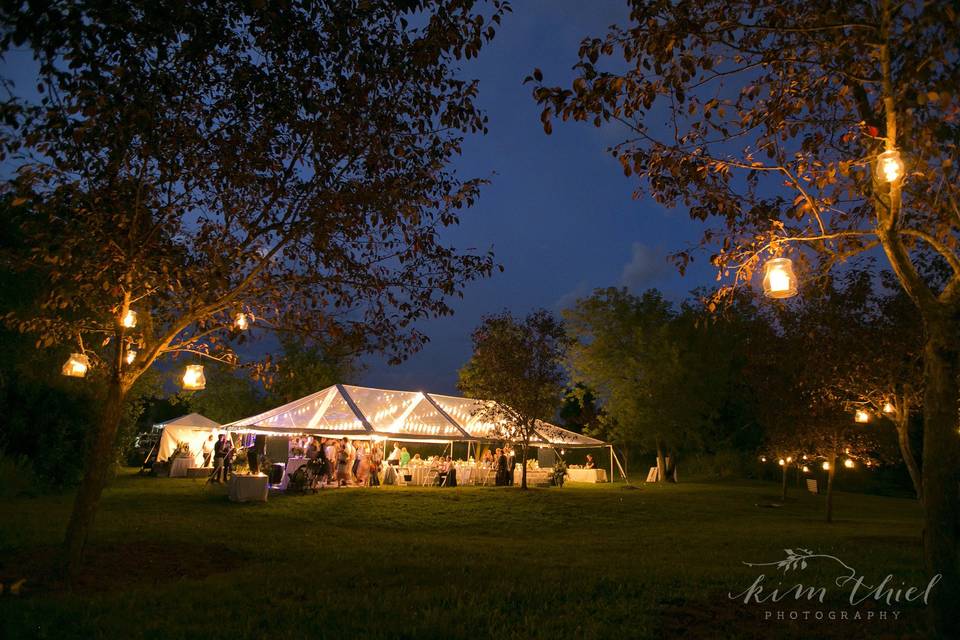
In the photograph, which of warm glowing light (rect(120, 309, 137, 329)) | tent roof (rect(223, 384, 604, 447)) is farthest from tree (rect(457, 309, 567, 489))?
warm glowing light (rect(120, 309, 137, 329))

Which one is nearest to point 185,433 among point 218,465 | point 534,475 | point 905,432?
point 218,465

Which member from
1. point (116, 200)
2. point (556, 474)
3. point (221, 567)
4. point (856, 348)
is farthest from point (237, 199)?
point (556, 474)

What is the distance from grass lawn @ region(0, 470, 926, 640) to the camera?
172 inches

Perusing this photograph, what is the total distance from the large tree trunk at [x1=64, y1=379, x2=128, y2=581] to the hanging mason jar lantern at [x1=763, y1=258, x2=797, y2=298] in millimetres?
5939

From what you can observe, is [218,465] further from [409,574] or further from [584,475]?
[584,475]

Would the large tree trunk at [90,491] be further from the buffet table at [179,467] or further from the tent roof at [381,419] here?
the buffet table at [179,467]

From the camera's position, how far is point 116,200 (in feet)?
18.5

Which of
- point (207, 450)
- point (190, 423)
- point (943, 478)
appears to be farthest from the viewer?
point (190, 423)

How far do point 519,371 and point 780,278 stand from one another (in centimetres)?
1556

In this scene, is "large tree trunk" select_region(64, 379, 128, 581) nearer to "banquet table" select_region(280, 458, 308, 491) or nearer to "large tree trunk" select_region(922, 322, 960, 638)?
"large tree trunk" select_region(922, 322, 960, 638)

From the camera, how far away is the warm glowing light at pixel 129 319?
19.5 feet

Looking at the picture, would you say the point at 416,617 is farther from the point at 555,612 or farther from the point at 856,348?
the point at 856,348

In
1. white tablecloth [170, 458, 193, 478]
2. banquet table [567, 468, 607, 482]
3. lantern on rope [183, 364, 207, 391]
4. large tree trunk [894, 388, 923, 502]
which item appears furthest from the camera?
banquet table [567, 468, 607, 482]

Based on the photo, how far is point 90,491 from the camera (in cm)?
573
